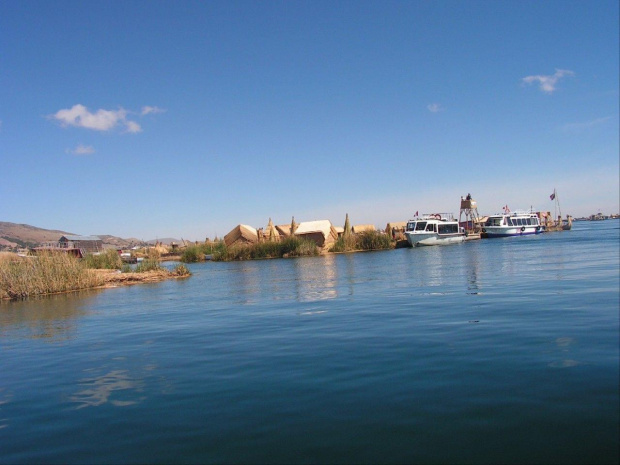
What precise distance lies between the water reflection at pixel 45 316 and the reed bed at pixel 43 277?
1182mm

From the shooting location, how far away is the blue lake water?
563cm

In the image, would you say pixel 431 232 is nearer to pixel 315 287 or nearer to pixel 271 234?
pixel 271 234

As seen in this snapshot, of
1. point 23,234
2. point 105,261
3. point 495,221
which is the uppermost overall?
point 23,234

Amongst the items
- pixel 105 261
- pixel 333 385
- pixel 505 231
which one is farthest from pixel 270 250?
pixel 333 385

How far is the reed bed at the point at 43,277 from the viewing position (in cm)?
2580

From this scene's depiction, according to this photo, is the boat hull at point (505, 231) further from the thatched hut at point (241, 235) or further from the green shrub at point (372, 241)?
the thatched hut at point (241, 235)

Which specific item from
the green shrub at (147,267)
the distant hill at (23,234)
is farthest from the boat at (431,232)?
the distant hill at (23,234)

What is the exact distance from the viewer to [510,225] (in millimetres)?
75375

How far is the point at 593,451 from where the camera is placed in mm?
5039

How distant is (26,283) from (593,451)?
27.2 meters

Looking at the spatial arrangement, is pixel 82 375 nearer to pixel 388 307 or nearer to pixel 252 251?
pixel 388 307

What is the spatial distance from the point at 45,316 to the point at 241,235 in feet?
154

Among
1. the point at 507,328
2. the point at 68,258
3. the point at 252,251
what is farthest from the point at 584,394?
the point at 252,251

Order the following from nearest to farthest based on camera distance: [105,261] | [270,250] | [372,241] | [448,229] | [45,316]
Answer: [45,316] < [105,261] < [270,250] < [372,241] < [448,229]
